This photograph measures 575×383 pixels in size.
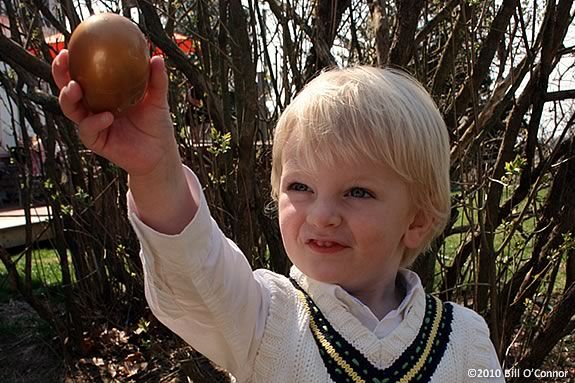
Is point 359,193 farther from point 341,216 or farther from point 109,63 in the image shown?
point 109,63

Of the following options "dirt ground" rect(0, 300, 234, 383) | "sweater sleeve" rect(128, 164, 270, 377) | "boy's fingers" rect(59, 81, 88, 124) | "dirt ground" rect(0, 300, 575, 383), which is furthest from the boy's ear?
"dirt ground" rect(0, 300, 234, 383)

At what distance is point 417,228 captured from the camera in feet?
5.09

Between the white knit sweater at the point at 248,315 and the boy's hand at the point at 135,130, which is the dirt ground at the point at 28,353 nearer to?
the white knit sweater at the point at 248,315

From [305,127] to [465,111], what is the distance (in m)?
1.71

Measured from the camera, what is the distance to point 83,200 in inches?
126

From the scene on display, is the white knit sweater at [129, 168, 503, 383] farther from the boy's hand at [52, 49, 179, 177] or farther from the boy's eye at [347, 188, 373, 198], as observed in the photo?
the boy's eye at [347, 188, 373, 198]

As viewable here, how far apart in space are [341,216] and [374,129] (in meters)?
0.19

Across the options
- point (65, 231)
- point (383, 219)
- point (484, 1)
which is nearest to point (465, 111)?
point (484, 1)

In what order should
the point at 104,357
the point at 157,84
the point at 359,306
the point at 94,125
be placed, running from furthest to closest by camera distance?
the point at 104,357 → the point at 359,306 → the point at 157,84 → the point at 94,125

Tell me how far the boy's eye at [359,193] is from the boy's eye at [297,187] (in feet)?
0.30

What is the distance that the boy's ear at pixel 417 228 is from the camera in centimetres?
154

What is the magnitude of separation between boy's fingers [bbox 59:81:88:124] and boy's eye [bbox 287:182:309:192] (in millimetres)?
462

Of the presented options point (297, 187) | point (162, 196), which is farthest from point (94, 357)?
point (162, 196)

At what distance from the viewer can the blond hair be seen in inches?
55.2
